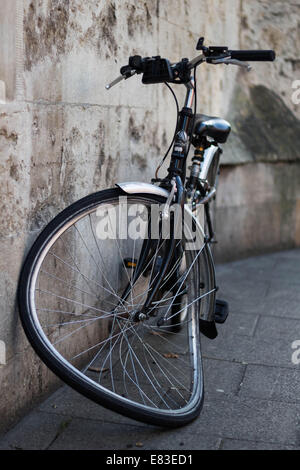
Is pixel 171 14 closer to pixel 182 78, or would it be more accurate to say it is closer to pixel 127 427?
pixel 182 78

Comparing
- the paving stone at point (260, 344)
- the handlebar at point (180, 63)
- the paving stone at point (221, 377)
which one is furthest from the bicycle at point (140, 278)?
the paving stone at point (260, 344)

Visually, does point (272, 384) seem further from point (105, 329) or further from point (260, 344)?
point (105, 329)

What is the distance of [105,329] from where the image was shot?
379 centimetres

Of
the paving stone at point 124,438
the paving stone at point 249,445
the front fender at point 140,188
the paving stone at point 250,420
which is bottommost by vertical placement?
the paving stone at point 250,420

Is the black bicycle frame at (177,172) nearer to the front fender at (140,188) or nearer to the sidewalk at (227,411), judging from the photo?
the front fender at (140,188)

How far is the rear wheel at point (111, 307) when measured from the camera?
267cm

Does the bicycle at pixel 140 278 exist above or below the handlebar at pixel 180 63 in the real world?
below

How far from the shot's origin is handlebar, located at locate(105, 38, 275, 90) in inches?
120

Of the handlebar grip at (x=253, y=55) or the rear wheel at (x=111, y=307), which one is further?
the handlebar grip at (x=253, y=55)

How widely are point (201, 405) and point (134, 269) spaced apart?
0.75 meters

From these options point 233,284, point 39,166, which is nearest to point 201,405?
point 39,166

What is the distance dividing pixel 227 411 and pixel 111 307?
875 mm


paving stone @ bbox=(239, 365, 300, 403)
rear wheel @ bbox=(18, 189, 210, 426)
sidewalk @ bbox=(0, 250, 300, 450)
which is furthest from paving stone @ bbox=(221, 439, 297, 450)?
paving stone @ bbox=(239, 365, 300, 403)

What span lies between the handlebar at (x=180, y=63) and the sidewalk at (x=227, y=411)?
141 centimetres
